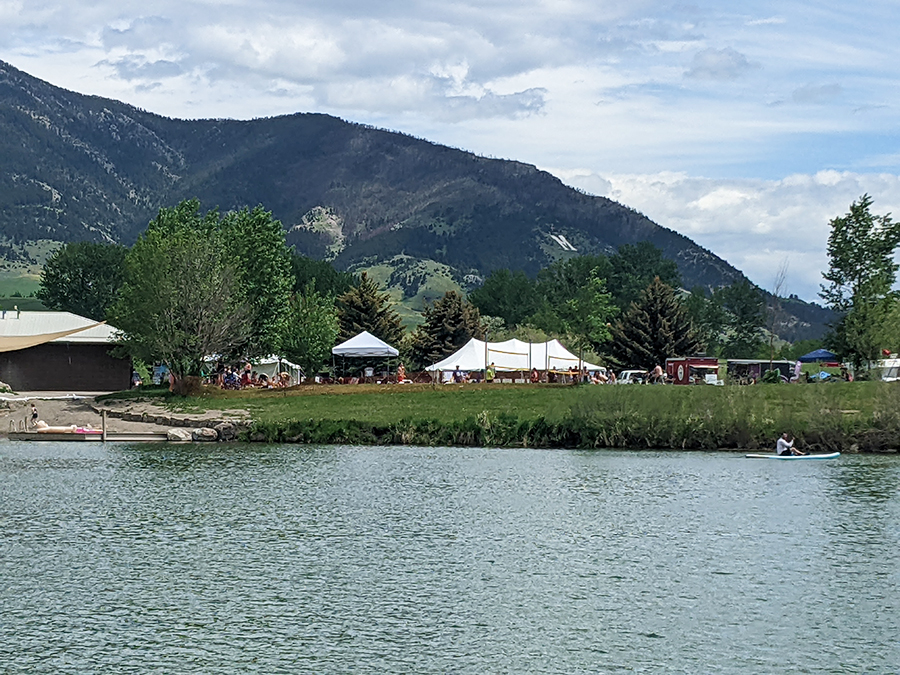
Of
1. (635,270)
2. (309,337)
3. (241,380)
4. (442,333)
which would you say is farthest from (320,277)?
(241,380)

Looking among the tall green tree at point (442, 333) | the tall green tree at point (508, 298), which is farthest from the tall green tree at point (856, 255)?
the tall green tree at point (508, 298)

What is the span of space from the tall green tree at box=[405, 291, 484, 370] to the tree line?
0.12 metres

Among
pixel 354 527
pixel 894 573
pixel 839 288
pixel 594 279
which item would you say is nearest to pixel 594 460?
pixel 354 527

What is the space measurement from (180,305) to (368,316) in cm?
4076

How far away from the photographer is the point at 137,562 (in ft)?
81.1

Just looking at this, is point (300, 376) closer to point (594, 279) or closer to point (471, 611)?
point (594, 279)

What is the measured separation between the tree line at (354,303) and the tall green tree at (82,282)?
16cm

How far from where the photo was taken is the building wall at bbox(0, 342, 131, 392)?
251 ft

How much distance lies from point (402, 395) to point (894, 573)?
35.6m

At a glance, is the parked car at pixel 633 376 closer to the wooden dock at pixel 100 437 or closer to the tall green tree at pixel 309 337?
the tall green tree at pixel 309 337

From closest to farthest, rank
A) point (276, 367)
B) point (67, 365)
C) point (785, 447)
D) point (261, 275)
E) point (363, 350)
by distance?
point (785, 447) → point (261, 275) → point (363, 350) → point (67, 365) → point (276, 367)

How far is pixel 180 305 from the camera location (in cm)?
6144

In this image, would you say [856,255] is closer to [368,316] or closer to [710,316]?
[368,316]

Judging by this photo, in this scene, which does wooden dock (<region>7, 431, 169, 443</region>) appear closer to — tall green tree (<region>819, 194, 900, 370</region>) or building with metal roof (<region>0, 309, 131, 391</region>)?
building with metal roof (<region>0, 309, 131, 391</region>)
